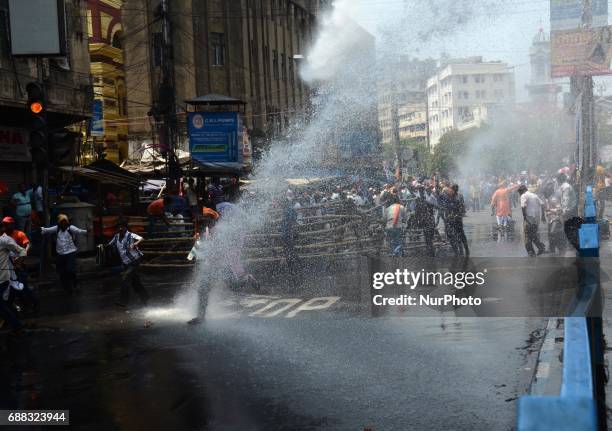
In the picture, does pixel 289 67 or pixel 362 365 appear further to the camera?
pixel 289 67

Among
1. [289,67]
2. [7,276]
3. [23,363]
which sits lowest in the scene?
[23,363]

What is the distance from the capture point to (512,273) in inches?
519

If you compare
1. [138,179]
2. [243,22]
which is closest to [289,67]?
[243,22]

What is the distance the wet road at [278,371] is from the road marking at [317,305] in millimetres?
133

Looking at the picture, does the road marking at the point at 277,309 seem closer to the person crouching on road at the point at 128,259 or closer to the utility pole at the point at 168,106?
the person crouching on road at the point at 128,259

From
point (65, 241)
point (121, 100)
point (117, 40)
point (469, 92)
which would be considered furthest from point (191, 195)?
point (469, 92)

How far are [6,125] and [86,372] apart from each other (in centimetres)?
1460

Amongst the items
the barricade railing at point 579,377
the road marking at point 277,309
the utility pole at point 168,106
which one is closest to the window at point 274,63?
the utility pole at point 168,106

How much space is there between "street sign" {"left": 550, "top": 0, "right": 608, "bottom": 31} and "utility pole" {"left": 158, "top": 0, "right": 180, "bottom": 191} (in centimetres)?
1210

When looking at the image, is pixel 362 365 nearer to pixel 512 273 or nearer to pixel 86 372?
pixel 86 372

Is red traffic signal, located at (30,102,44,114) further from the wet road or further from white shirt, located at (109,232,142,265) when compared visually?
the wet road

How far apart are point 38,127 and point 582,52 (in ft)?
60.0

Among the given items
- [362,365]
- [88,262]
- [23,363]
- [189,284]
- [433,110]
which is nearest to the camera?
[362,365]

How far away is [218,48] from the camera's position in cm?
3831
